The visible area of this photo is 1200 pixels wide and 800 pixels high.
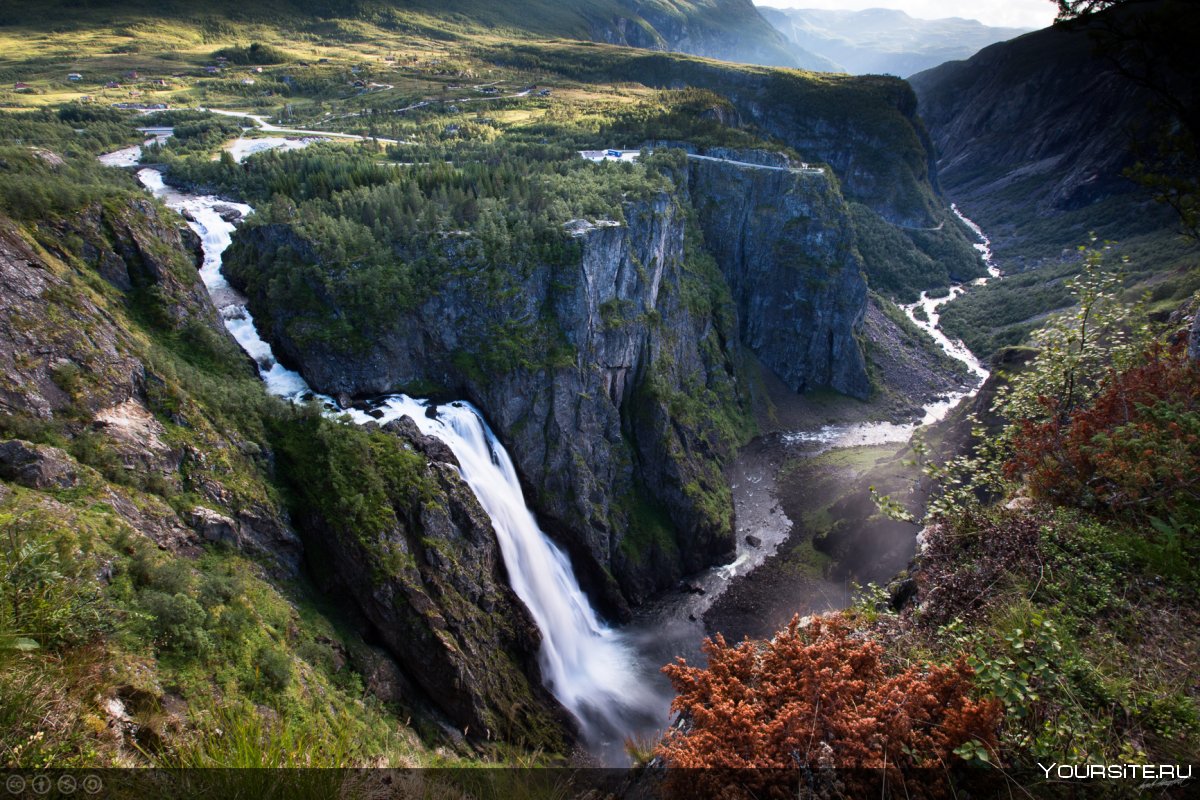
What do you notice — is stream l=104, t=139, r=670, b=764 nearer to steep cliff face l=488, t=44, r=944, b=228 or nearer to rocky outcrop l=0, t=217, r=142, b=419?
rocky outcrop l=0, t=217, r=142, b=419

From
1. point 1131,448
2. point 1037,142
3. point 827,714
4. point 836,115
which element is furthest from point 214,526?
point 1037,142

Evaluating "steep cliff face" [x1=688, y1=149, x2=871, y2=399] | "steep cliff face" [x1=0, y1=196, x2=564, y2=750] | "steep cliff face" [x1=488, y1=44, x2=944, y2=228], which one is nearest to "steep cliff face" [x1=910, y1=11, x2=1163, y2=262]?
"steep cliff face" [x1=488, y1=44, x2=944, y2=228]

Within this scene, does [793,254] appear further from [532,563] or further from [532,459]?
[532,563]

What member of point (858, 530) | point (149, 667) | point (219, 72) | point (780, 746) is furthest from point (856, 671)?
point (219, 72)

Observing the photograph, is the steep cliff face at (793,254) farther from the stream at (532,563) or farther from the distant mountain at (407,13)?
the distant mountain at (407,13)

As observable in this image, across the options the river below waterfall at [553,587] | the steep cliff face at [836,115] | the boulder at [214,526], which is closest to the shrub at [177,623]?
the boulder at [214,526]

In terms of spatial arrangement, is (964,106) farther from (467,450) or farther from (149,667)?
(149,667)
